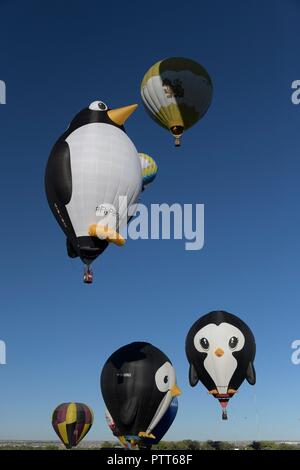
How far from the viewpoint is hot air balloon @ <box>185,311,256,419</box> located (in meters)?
17.7

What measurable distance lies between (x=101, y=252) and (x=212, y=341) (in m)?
6.64

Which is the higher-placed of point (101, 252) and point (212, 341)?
point (101, 252)

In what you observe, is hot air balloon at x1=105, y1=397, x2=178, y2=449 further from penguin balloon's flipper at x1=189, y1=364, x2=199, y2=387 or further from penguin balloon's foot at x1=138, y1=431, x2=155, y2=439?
penguin balloon's flipper at x1=189, y1=364, x2=199, y2=387

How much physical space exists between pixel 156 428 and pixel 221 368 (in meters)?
2.63

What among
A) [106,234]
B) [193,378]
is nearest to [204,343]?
[193,378]

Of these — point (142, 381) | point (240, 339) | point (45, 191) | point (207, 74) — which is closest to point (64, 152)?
point (45, 191)

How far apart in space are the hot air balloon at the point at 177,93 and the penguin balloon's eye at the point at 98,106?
3.80 meters

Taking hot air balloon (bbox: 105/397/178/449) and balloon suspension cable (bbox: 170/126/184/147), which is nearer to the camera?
hot air balloon (bbox: 105/397/178/449)

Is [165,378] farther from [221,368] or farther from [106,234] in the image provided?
[106,234]

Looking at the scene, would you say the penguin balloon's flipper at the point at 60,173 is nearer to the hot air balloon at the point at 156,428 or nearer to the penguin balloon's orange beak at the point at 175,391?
the penguin balloon's orange beak at the point at 175,391

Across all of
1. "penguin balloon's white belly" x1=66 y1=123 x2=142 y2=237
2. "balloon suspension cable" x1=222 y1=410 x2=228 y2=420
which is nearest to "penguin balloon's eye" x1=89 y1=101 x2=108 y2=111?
"penguin balloon's white belly" x1=66 y1=123 x2=142 y2=237

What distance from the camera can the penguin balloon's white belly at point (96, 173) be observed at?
40.2 feet
